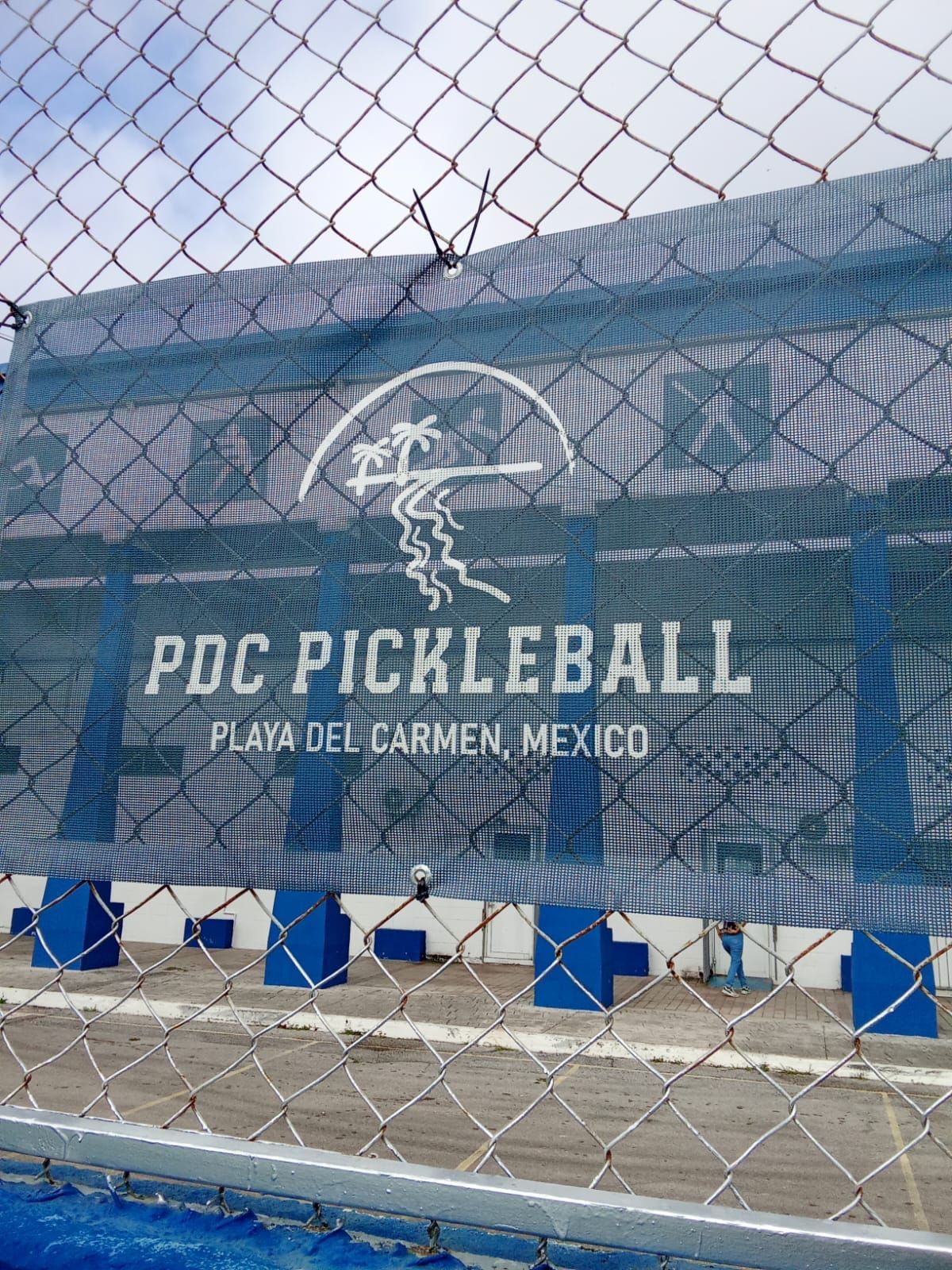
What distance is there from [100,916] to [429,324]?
35.7ft

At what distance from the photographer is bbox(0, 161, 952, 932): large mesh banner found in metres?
1.07

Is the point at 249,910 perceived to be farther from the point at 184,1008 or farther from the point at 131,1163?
the point at 131,1163

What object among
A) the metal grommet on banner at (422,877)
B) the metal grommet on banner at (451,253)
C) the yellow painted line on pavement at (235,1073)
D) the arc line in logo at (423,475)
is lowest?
the yellow painted line on pavement at (235,1073)

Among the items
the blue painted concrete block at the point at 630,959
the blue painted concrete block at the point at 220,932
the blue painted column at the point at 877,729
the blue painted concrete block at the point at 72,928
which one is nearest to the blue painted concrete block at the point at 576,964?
the blue painted concrete block at the point at 72,928

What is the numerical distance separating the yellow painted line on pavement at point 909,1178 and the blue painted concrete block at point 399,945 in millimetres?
9598

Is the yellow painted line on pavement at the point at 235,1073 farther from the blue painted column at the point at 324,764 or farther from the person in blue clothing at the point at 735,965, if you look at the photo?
the person in blue clothing at the point at 735,965

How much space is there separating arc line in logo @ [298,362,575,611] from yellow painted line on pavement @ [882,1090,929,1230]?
192cm

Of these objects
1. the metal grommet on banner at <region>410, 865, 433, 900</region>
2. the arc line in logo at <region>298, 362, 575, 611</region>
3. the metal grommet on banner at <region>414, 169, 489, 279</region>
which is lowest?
the metal grommet on banner at <region>410, 865, 433, 900</region>

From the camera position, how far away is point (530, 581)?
119 cm

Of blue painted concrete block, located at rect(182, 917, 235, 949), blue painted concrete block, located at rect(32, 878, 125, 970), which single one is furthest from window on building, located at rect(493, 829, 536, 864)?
blue painted concrete block, located at rect(182, 917, 235, 949)

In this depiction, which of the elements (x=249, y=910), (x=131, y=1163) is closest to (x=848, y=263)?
(x=131, y=1163)

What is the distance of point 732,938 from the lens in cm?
978

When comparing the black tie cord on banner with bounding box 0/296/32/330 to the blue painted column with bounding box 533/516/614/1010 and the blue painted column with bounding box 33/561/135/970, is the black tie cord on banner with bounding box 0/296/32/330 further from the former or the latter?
the blue painted column with bounding box 533/516/614/1010

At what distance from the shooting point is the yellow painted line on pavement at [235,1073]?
4152 mm
